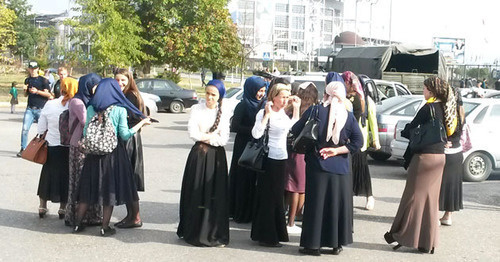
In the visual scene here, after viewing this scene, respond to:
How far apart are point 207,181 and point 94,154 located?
4.18ft

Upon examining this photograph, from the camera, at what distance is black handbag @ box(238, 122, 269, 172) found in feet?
25.2

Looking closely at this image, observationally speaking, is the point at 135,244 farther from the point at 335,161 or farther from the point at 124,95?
the point at 335,161

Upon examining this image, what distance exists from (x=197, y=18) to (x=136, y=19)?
4187mm

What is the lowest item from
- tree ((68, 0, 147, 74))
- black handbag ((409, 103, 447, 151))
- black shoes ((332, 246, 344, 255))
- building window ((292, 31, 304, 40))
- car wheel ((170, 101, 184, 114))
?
car wheel ((170, 101, 184, 114))

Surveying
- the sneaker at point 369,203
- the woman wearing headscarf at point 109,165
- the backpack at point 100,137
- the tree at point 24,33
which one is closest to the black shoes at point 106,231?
the woman wearing headscarf at point 109,165

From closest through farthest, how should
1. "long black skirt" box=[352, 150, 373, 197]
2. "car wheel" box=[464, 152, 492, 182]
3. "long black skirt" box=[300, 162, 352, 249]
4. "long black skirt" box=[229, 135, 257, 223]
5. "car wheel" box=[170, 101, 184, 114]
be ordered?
1. "long black skirt" box=[300, 162, 352, 249]
2. "long black skirt" box=[229, 135, 257, 223]
3. "long black skirt" box=[352, 150, 373, 197]
4. "car wheel" box=[464, 152, 492, 182]
5. "car wheel" box=[170, 101, 184, 114]

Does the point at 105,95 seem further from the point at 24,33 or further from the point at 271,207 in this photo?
the point at 24,33

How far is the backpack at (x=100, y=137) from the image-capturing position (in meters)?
7.66

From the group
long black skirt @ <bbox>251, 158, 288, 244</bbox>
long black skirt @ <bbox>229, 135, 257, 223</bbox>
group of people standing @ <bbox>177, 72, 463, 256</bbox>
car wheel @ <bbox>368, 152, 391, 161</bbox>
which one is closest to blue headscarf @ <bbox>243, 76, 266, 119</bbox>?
group of people standing @ <bbox>177, 72, 463, 256</bbox>

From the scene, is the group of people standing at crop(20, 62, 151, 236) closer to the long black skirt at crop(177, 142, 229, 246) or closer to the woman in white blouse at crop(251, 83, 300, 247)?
the long black skirt at crop(177, 142, 229, 246)

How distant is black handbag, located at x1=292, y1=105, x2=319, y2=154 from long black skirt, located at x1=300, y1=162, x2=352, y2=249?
0.68 feet

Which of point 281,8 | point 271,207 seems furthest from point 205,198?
point 281,8

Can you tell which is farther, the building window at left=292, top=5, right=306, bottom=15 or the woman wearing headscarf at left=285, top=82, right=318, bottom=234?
the building window at left=292, top=5, right=306, bottom=15

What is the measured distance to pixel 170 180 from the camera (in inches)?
479
